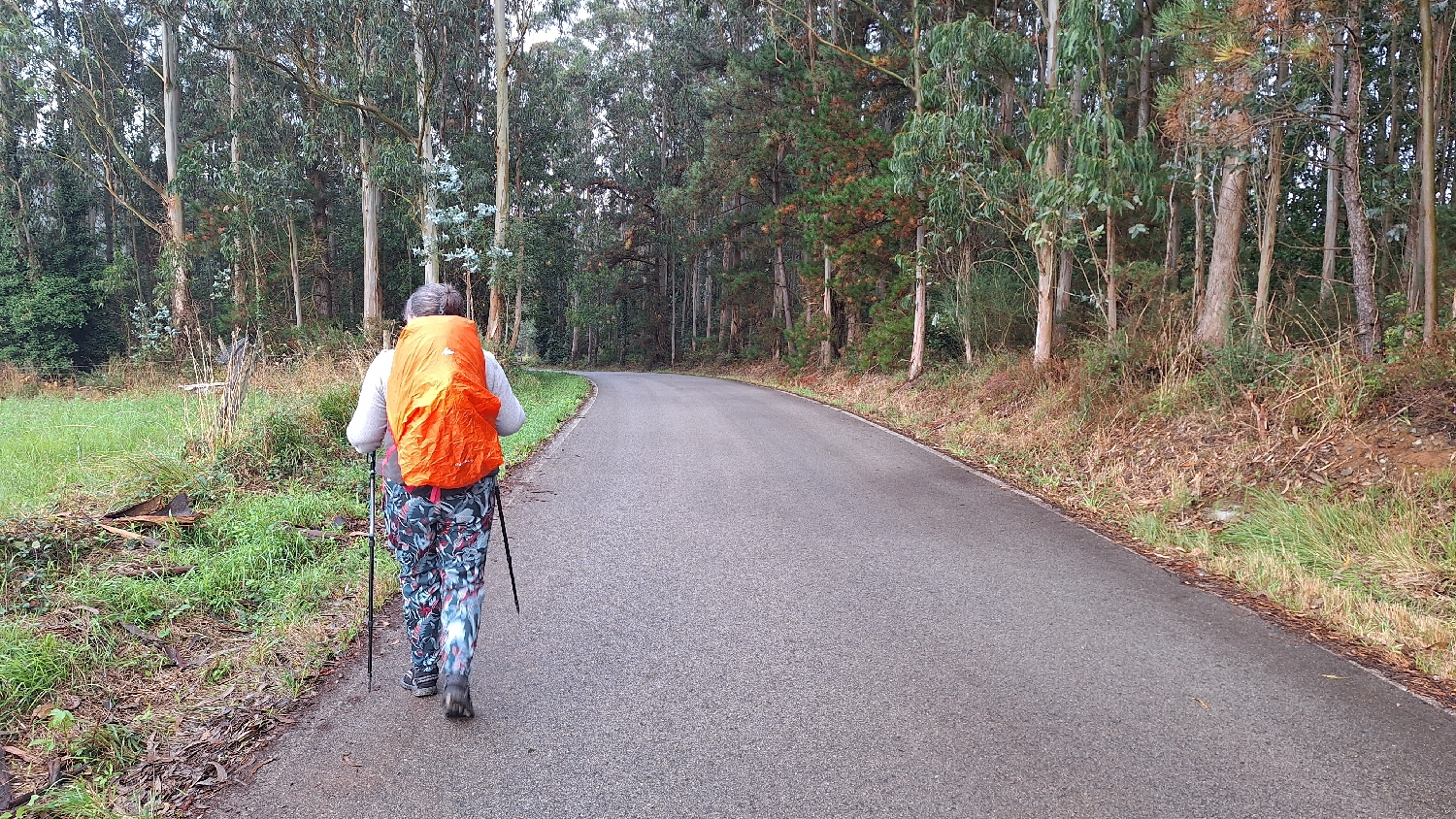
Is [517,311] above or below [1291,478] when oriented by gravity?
above

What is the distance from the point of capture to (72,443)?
8406 millimetres

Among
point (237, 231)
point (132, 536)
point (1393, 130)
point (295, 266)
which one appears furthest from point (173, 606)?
point (295, 266)

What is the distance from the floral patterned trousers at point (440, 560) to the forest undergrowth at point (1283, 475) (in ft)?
13.8

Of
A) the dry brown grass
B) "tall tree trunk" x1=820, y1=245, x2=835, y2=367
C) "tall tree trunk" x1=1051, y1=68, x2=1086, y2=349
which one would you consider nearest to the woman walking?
the dry brown grass

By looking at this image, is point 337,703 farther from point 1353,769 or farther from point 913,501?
point 913,501

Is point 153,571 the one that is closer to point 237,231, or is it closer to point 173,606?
point 173,606

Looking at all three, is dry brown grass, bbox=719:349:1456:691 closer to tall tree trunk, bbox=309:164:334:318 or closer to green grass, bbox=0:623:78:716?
green grass, bbox=0:623:78:716

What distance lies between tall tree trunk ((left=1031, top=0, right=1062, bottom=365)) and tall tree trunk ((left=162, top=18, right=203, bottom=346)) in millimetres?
22069

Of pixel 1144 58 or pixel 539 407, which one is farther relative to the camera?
pixel 539 407

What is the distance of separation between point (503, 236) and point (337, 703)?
58.3ft

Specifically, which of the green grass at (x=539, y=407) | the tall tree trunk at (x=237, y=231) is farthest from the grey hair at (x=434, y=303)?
the tall tree trunk at (x=237, y=231)

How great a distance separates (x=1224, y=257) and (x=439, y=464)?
9.64 meters

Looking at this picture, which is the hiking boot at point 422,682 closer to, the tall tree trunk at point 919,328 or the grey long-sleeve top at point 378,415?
the grey long-sleeve top at point 378,415

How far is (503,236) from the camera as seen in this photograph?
19922mm
